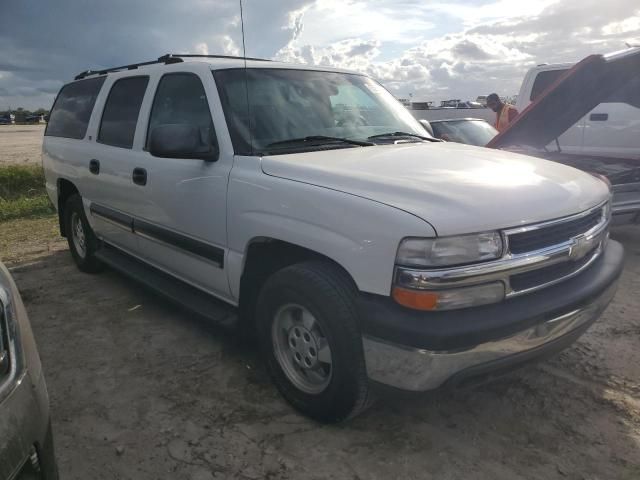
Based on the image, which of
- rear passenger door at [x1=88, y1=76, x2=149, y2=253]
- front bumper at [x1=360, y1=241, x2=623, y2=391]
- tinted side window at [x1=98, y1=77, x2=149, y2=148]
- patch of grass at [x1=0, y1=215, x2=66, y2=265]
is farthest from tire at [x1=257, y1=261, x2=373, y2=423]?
patch of grass at [x1=0, y1=215, x2=66, y2=265]

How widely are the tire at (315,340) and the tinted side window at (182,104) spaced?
43.6 inches

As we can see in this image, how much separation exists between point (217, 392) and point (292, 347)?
63 cm

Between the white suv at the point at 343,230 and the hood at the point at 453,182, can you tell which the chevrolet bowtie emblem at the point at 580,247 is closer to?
the white suv at the point at 343,230

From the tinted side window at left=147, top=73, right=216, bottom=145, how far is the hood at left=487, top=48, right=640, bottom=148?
3.59 metres

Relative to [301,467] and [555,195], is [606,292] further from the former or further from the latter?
[301,467]

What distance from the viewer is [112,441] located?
9.09 ft

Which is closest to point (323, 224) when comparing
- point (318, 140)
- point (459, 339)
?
point (459, 339)

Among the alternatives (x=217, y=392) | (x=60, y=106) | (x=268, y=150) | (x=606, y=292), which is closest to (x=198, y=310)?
(x=217, y=392)

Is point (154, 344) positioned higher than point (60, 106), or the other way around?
point (60, 106)

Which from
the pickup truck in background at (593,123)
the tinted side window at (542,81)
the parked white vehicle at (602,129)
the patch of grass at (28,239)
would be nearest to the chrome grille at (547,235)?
the pickup truck in background at (593,123)

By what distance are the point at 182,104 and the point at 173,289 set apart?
128cm

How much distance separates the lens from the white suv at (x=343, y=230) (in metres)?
2.27

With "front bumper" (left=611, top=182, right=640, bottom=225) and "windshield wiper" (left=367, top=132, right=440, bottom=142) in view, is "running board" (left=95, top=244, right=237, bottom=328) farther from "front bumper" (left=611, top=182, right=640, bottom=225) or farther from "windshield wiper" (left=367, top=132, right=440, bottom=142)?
"front bumper" (left=611, top=182, right=640, bottom=225)

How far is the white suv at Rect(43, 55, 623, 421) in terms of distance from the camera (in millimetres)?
2270
